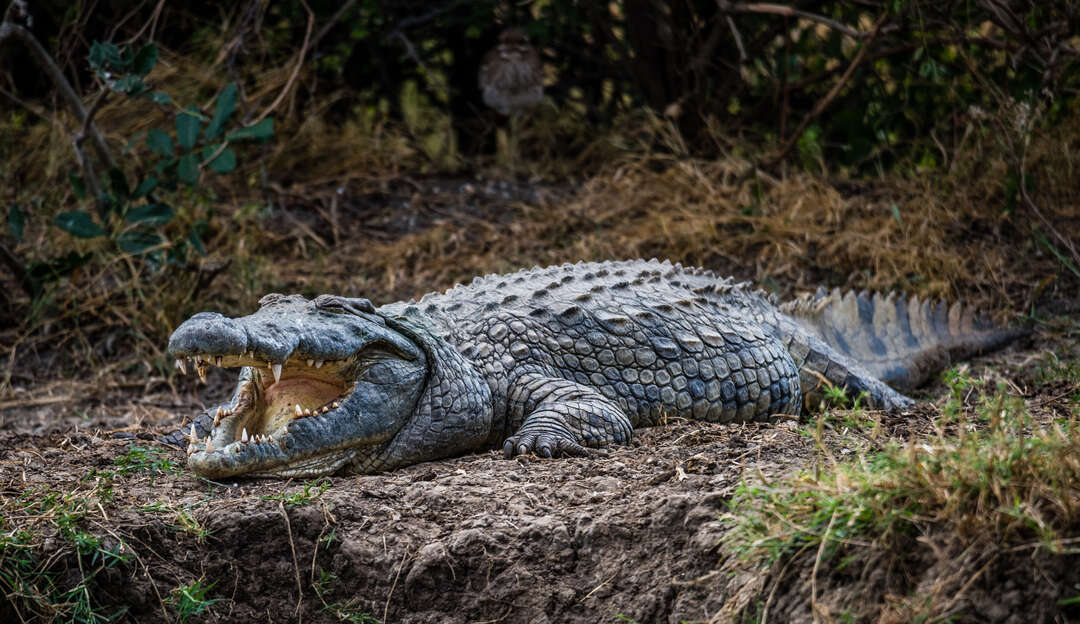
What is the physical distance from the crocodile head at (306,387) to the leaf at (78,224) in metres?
2.43

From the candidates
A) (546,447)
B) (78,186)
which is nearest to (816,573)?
(546,447)

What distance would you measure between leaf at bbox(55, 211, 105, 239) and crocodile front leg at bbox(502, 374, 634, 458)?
2.98 meters

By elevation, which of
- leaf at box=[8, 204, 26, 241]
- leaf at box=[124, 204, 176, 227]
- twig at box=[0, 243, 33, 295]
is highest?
leaf at box=[124, 204, 176, 227]

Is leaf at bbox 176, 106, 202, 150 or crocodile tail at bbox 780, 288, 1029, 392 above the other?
leaf at bbox 176, 106, 202, 150

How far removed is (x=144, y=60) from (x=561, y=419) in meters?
3.41

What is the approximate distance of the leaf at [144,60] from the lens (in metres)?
5.54

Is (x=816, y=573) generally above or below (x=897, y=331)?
above

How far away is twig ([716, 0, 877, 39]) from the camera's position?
6.11 meters

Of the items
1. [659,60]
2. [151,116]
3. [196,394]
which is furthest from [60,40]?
[659,60]

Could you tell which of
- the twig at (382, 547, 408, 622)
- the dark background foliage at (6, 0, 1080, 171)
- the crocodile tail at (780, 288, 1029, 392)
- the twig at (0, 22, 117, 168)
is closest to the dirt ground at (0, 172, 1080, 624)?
the twig at (382, 547, 408, 622)

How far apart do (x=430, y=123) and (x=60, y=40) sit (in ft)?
9.21

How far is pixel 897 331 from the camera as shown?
524 cm

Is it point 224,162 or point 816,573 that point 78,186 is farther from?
point 816,573

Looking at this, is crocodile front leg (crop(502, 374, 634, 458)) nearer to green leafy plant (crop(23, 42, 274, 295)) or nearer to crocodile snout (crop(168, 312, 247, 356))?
crocodile snout (crop(168, 312, 247, 356))
